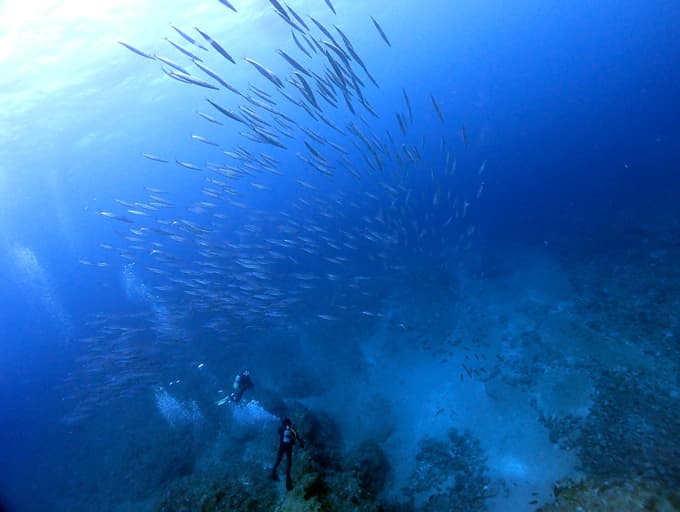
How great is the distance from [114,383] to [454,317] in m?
16.7

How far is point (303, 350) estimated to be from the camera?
57.6 ft

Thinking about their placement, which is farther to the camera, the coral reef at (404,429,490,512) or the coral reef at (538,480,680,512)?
the coral reef at (404,429,490,512)

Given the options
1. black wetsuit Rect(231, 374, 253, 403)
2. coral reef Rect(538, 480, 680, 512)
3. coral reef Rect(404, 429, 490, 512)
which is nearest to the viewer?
coral reef Rect(538, 480, 680, 512)

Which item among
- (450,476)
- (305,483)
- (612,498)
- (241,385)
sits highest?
(612,498)

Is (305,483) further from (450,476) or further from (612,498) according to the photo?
(612,498)

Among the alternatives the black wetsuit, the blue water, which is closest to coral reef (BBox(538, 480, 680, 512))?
the blue water

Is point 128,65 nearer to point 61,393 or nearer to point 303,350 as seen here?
point 61,393

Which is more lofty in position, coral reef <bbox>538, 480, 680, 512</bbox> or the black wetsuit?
coral reef <bbox>538, 480, 680, 512</bbox>

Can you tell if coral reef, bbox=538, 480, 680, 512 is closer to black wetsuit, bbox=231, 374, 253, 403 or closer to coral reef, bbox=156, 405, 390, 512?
coral reef, bbox=156, 405, 390, 512

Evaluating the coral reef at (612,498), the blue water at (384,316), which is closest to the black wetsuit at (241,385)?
the blue water at (384,316)

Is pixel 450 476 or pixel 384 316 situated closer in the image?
pixel 450 476

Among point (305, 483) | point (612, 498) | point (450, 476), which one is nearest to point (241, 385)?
point (305, 483)

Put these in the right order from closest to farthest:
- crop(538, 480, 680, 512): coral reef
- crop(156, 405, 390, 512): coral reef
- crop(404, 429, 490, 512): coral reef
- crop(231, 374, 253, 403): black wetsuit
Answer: crop(538, 480, 680, 512): coral reef < crop(156, 405, 390, 512): coral reef < crop(404, 429, 490, 512): coral reef < crop(231, 374, 253, 403): black wetsuit

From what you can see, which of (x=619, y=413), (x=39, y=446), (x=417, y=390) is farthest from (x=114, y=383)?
(x=619, y=413)
